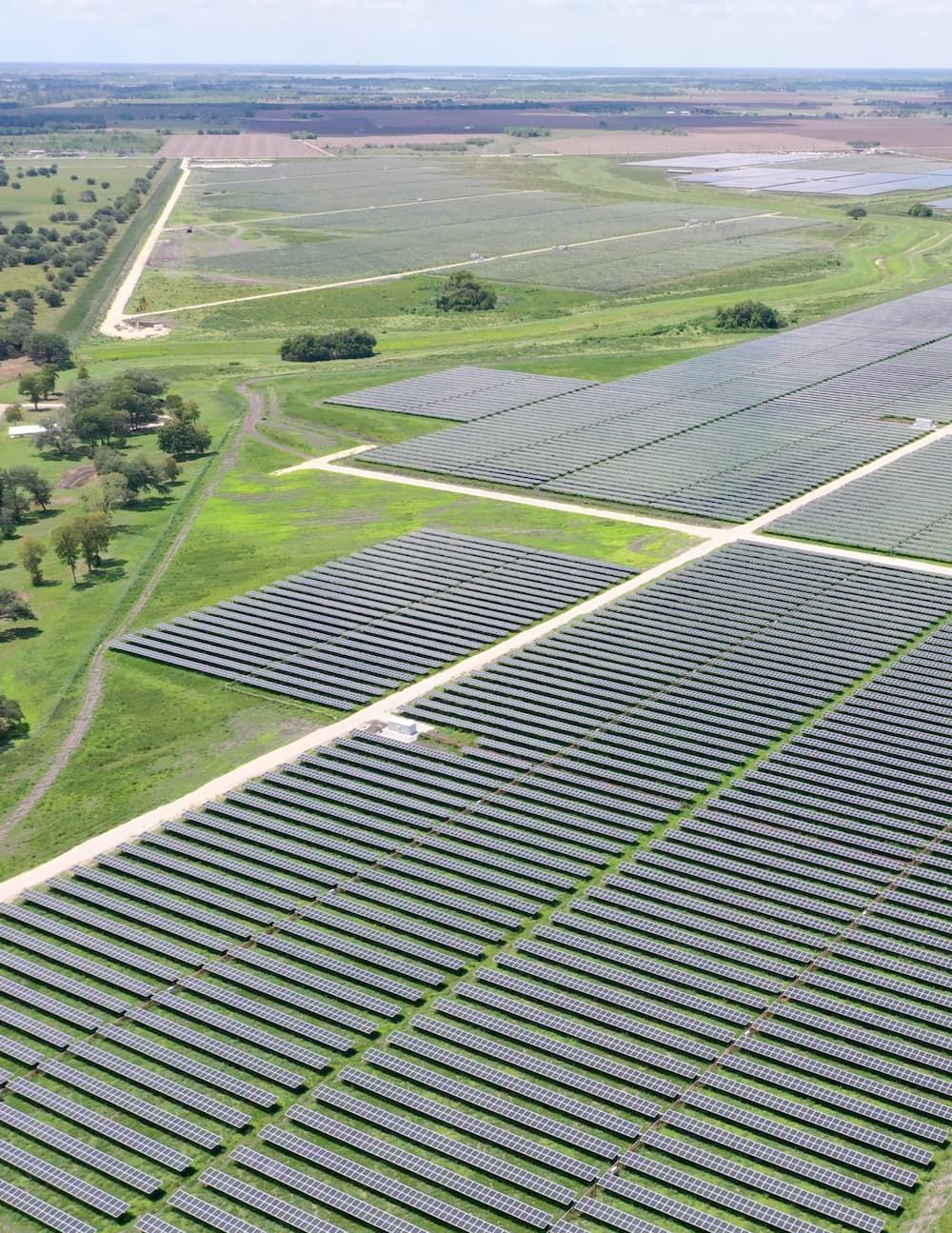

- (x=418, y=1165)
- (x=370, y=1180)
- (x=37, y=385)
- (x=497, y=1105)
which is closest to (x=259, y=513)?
(x=37, y=385)

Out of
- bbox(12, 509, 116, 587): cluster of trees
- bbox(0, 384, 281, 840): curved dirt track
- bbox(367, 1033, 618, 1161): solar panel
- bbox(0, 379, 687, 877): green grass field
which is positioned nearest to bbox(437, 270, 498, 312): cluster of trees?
bbox(0, 379, 687, 877): green grass field

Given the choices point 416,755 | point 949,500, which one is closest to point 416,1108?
point 416,755

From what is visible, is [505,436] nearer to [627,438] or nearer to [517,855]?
[627,438]

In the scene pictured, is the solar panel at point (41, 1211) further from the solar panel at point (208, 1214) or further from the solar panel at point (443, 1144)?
the solar panel at point (443, 1144)

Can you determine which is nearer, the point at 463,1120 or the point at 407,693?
the point at 463,1120

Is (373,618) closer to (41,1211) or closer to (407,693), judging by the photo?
(407,693)

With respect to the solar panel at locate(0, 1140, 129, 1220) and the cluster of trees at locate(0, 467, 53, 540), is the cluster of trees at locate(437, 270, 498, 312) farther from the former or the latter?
the solar panel at locate(0, 1140, 129, 1220)
